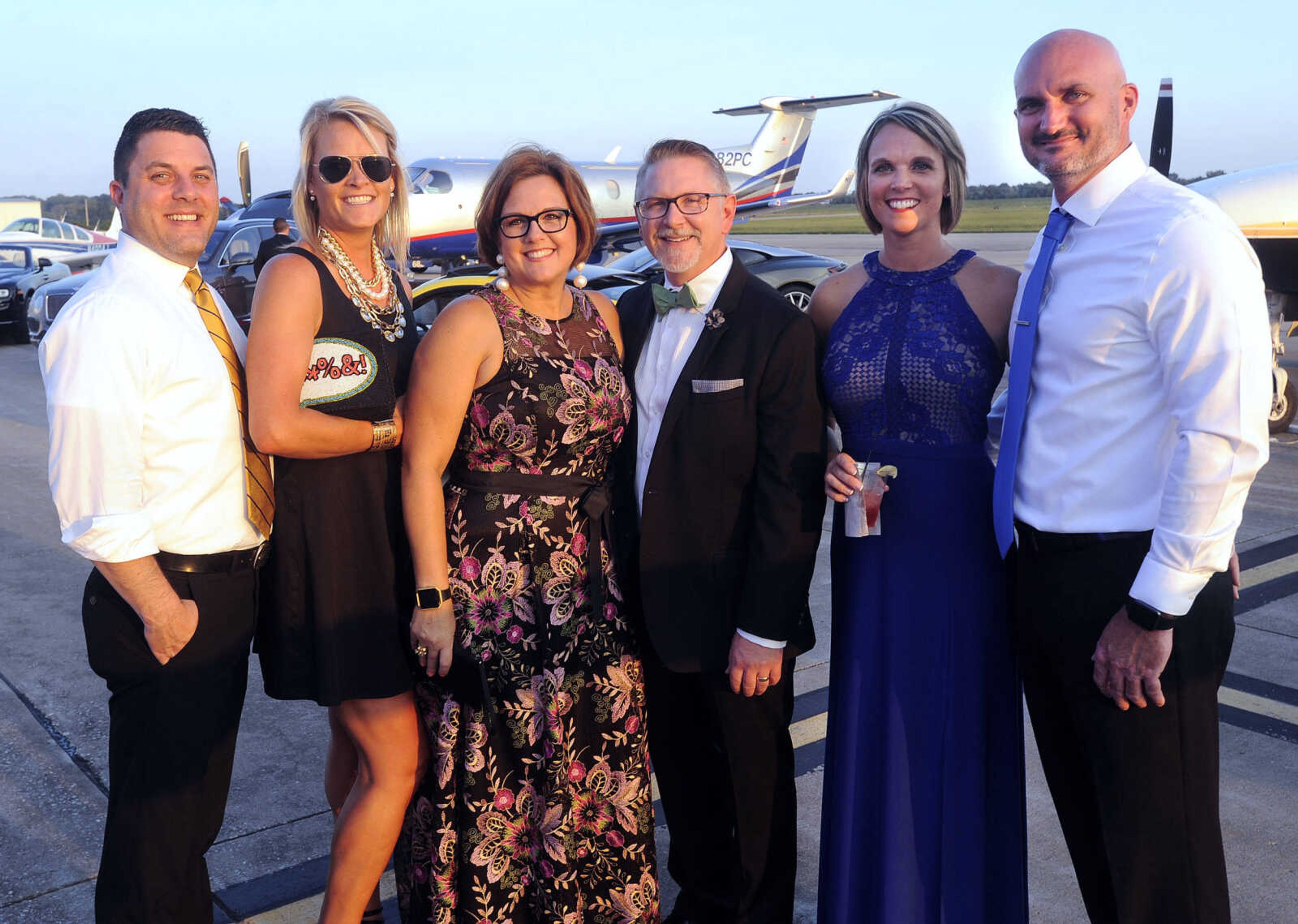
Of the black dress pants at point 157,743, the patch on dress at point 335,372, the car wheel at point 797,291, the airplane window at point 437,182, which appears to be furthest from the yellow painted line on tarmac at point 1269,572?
the airplane window at point 437,182

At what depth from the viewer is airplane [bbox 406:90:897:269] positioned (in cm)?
2244

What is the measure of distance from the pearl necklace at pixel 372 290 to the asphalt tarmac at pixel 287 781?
167 centimetres

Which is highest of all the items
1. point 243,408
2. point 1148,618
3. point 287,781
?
point 243,408

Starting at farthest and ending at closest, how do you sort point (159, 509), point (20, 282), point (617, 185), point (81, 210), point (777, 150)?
1. point (81, 210)
2. point (777, 150)
3. point (617, 185)
4. point (20, 282)
5. point (159, 509)

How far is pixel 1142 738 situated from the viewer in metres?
2.13

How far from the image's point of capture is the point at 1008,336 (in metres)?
2.50

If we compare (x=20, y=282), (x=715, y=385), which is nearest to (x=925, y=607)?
(x=715, y=385)

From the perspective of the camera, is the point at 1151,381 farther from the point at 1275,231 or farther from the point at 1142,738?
the point at 1275,231

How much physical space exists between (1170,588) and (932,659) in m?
0.65

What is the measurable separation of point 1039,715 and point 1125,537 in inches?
19.4

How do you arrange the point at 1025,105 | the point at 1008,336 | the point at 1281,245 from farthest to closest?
1. the point at 1281,245
2. the point at 1008,336
3. the point at 1025,105

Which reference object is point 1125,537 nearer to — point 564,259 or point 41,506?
point 564,259

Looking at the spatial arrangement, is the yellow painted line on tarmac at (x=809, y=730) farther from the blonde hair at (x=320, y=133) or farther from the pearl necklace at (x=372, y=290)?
the blonde hair at (x=320, y=133)

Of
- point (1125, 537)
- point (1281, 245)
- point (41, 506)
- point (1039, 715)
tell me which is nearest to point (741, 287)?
point (1125, 537)
